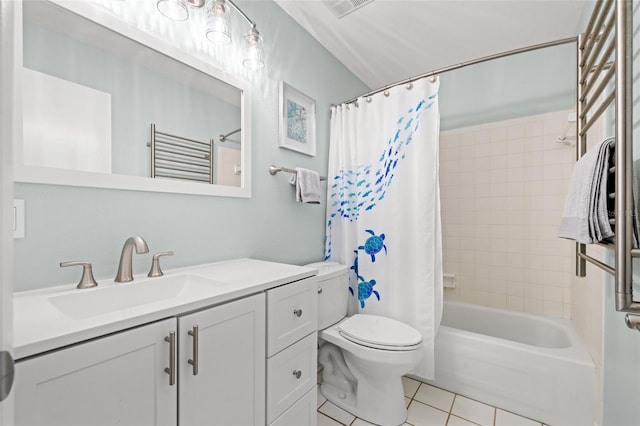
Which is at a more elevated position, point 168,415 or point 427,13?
point 427,13

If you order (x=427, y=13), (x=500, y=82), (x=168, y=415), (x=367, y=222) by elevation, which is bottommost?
(x=168, y=415)

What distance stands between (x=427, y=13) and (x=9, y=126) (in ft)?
7.19

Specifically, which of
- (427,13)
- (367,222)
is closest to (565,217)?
(367,222)

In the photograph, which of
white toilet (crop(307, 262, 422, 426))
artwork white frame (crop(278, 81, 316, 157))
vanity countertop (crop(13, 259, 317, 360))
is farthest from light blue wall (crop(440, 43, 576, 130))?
vanity countertop (crop(13, 259, 317, 360))

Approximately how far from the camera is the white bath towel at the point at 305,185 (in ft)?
5.94

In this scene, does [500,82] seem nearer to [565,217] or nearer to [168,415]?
[565,217]

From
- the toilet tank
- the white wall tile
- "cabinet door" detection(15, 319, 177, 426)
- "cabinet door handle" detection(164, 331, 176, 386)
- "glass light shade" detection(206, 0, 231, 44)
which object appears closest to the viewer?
"cabinet door" detection(15, 319, 177, 426)

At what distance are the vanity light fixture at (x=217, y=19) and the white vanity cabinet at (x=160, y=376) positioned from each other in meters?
1.17

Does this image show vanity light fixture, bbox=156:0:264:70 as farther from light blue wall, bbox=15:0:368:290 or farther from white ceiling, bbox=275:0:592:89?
white ceiling, bbox=275:0:592:89

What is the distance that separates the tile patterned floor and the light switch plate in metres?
1.59

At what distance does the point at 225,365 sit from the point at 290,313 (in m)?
0.33

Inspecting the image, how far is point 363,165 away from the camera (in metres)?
2.04

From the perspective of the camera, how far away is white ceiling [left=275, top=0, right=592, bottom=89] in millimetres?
1781

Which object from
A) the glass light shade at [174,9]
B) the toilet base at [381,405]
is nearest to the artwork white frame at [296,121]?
the glass light shade at [174,9]
